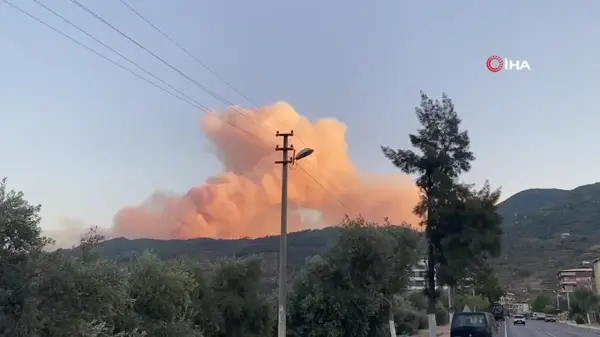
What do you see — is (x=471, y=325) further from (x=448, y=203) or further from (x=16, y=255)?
(x=16, y=255)

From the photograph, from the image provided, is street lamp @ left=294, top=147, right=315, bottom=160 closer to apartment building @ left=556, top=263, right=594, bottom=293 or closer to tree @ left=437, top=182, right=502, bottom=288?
tree @ left=437, top=182, right=502, bottom=288

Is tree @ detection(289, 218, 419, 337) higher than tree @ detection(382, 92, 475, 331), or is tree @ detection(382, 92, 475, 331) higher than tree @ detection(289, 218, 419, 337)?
tree @ detection(382, 92, 475, 331)

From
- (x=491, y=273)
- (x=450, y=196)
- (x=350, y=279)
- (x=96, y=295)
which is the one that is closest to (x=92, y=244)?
(x=96, y=295)

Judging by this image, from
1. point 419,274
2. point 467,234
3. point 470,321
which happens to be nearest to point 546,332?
point 419,274

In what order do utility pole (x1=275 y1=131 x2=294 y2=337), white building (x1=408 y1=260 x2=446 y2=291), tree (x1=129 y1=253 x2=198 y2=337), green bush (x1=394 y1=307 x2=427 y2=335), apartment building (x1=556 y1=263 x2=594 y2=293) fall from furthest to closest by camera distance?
apartment building (x1=556 y1=263 x2=594 y2=293) → green bush (x1=394 y1=307 x2=427 y2=335) → white building (x1=408 y1=260 x2=446 y2=291) → utility pole (x1=275 y1=131 x2=294 y2=337) → tree (x1=129 y1=253 x2=198 y2=337)

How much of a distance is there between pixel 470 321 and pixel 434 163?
11011 mm

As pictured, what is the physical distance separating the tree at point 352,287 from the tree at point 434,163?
8.31 ft

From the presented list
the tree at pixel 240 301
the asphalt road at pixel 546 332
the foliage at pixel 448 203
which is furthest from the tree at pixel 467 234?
the asphalt road at pixel 546 332

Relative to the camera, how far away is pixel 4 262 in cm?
1580

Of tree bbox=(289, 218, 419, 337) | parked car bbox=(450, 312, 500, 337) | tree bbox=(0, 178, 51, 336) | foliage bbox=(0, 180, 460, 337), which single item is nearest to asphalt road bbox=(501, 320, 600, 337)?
foliage bbox=(0, 180, 460, 337)

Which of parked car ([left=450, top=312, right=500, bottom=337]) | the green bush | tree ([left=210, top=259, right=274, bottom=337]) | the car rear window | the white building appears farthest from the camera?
the green bush

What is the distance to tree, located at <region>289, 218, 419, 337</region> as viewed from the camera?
3869 centimetres

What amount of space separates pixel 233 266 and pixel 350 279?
8.41 m

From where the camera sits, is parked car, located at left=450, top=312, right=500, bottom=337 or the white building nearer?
parked car, located at left=450, top=312, right=500, bottom=337
